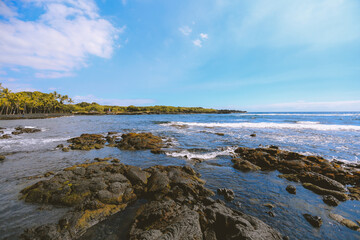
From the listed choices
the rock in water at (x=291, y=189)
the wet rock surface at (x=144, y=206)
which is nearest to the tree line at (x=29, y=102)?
the wet rock surface at (x=144, y=206)

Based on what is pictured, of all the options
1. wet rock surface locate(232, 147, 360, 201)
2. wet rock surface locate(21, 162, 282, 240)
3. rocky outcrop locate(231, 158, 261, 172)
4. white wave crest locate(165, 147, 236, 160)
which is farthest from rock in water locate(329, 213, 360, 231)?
white wave crest locate(165, 147, 236, 160)

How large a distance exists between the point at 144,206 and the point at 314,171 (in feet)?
41.4

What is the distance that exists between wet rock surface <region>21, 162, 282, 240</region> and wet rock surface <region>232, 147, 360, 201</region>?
5907 millimetres

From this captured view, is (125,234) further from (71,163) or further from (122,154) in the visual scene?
(122,154)

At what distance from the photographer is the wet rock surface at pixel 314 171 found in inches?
334

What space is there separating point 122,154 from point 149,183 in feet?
27.5

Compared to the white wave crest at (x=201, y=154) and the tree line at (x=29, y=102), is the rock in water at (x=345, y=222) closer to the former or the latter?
the white wave crest at (x=201, y=154)

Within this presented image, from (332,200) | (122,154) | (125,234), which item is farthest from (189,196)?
(122,154)

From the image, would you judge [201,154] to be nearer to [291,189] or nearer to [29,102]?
[291,189]

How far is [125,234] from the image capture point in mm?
5184

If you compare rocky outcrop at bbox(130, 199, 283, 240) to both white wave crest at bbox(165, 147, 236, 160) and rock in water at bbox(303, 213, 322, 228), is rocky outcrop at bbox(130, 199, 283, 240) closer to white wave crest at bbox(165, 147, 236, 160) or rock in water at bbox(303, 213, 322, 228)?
rock in water at bbox(303, 213, 322, 228)

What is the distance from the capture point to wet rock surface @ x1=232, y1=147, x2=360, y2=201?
27.8 ft

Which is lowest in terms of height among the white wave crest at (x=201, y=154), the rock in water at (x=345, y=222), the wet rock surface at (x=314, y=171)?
the white wave crest at (x=201, y=154)

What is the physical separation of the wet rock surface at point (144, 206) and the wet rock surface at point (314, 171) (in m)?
5.91
